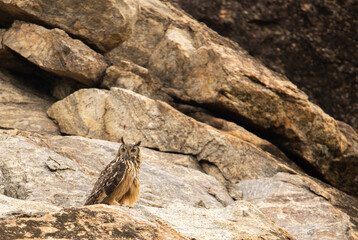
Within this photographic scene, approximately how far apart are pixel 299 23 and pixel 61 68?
26.0 ft

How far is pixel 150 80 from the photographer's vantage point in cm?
1206

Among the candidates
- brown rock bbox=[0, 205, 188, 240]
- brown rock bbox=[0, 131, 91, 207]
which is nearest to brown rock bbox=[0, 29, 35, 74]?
brown rock bbox=[0, 131, 91, 207]

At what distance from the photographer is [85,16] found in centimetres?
1166

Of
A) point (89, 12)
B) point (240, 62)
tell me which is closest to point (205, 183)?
point (240, 62)

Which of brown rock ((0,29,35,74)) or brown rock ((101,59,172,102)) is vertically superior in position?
brown rock ((101,59,172,102))

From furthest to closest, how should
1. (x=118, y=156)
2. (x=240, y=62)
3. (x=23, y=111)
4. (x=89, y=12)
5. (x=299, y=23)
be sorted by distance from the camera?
1. (x=299, y=23)
2. (x=240, y=62)
3. (x=89, y=12)
4. (x=23, y=111)
5. (x=118, y=156)

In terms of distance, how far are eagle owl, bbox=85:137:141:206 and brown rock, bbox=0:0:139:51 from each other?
534cm

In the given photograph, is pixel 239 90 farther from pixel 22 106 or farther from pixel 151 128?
pixel 22 106

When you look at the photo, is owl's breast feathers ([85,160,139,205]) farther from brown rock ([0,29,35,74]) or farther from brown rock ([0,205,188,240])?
brown rock ([0,29,35,74])

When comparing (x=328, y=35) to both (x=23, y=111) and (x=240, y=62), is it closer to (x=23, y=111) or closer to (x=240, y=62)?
(x=240, y=62)

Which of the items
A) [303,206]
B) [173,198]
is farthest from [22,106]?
[303,206]

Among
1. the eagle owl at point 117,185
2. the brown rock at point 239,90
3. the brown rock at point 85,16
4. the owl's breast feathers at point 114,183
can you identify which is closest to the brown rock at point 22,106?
the brown rock at point 85,16

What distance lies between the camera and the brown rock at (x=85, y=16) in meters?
11.3

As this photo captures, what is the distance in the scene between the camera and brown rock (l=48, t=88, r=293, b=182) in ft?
34.8
